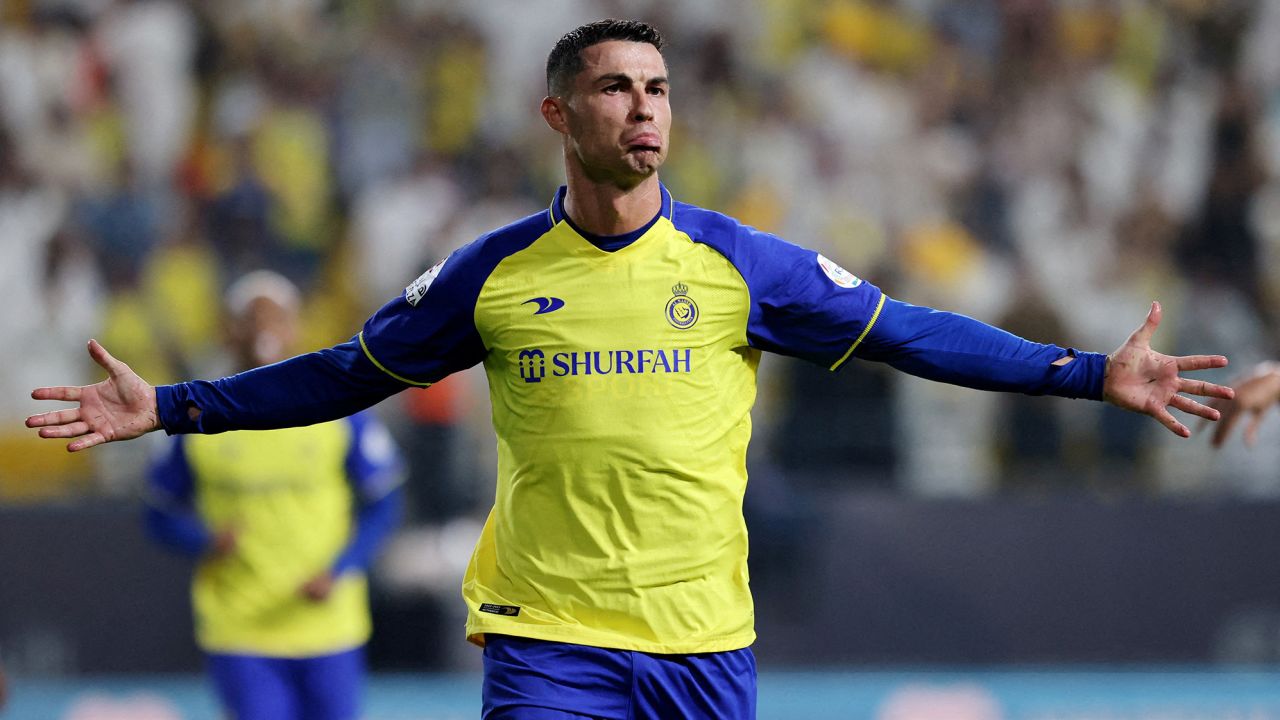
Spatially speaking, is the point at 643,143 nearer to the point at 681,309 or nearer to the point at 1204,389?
the point at 681,309

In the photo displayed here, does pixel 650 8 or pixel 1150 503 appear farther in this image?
pixel 650 8

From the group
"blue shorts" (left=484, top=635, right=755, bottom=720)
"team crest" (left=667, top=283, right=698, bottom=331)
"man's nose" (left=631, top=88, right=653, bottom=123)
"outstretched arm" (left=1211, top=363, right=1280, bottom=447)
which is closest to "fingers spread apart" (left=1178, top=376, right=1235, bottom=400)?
"outstretched arm" (left=1211, top=363, right=1280, bottom=447)

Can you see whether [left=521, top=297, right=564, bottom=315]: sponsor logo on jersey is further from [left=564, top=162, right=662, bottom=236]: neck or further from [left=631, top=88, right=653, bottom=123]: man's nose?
[left=631, top=88, right=653, bottom=123]: man's nose

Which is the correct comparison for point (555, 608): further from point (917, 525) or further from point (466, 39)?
point (466, 39)

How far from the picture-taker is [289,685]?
24.9 ft

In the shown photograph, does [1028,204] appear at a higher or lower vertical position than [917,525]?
higher

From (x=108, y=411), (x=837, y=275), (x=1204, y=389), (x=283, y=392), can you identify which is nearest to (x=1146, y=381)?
(x=1204, y=389)

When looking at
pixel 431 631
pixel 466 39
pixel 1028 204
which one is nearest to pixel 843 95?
pixel 1028 204

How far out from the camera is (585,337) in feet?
14.9

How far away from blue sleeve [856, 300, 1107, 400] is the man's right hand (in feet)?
6.15

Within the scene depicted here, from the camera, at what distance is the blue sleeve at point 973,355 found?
453cm

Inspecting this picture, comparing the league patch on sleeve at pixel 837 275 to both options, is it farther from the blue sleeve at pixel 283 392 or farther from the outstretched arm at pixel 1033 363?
the blue sleeve at pixel 283 392

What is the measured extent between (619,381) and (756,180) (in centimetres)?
873

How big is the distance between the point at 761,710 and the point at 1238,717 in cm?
270
